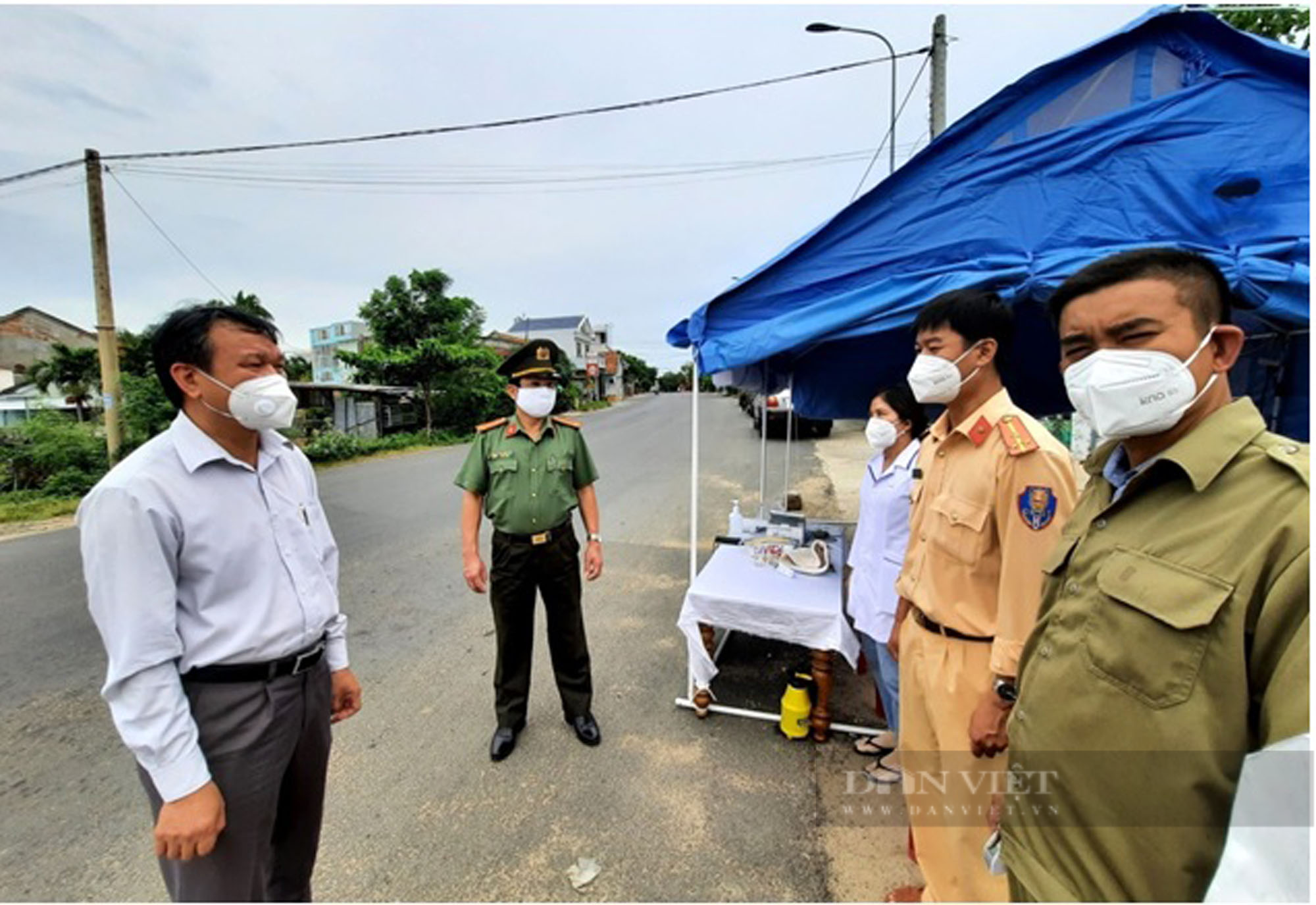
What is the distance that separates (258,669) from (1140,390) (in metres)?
2.09

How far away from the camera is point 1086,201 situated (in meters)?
2.37

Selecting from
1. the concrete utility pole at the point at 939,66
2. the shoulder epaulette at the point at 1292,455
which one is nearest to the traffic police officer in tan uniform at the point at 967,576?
the shoulder epaulette at the point at 1292,455

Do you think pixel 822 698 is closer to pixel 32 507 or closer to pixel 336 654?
pixel 336 654

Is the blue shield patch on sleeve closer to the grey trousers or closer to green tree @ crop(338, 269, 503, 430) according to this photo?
the grey trousers

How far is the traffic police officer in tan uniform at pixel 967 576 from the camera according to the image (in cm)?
154

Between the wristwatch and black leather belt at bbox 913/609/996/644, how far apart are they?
0.13 meters

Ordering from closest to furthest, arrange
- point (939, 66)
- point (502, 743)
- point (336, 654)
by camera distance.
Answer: point (336, 654)
point (502, 743)
point (939, 66)

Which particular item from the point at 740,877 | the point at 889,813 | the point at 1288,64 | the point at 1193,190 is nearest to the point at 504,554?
the point at 740,877

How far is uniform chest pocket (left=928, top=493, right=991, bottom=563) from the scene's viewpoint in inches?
66.3

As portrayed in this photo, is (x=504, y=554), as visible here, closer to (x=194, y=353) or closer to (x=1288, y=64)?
(x=194, y=353)

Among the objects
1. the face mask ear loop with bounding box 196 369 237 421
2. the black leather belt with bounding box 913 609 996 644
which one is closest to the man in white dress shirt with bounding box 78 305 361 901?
the face mask ear loop with bounding box 196 369 237 421

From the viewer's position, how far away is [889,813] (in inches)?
92.0

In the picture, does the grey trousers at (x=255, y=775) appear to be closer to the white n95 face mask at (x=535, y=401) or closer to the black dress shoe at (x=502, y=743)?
the black dress shoe at (x=502, y=743)

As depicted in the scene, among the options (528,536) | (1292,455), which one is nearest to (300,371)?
(528,536)
